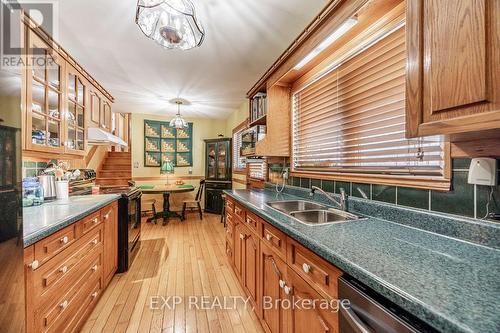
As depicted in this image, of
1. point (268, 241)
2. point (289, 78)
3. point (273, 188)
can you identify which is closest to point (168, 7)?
point (289, 78)

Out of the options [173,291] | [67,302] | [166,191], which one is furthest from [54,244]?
[166,191]

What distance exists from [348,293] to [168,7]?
180 cm

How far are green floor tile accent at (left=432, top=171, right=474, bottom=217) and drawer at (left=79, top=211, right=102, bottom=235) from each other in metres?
2.28

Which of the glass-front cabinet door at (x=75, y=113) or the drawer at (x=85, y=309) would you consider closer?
the drawer at (x=85, y=309)

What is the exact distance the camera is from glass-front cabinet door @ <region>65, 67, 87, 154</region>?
6.74 feet

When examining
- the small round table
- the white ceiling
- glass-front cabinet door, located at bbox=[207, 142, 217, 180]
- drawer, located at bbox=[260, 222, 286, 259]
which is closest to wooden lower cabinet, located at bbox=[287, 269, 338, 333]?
drawer, located at bbox=[260, 222, 286, 259]

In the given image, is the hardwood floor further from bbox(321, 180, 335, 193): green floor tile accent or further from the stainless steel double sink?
bbox(321, 180, 335, 193): green floor tile accent

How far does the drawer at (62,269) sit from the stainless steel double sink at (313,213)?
143cm

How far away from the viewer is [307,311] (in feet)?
3.18

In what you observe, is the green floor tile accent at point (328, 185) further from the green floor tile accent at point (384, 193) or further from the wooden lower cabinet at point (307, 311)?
the wooden lower cabinet at point (307, 311)

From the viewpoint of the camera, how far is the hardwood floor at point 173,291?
5.28ft

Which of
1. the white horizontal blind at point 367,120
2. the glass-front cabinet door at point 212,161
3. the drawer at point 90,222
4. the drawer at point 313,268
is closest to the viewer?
the drawer at point 313,268

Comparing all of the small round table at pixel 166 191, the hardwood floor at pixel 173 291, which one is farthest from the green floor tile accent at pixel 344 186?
the small round table at pixel 166 191

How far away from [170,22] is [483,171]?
1.94 metres
